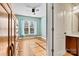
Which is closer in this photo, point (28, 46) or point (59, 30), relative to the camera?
point (28, 46)

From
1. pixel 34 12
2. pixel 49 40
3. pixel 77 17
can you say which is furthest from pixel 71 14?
pixel 34 12

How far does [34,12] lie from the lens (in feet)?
7.63

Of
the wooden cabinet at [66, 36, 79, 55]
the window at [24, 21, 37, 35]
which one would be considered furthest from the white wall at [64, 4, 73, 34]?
the window at [24, 21, 37, 35]

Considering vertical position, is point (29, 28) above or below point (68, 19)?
below

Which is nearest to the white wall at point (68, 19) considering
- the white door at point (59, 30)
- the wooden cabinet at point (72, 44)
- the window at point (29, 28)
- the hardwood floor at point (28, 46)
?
the white door at point (59, 30)

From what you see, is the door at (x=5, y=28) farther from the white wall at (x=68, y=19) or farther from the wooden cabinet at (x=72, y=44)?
the white wall at (x=68, y=19)

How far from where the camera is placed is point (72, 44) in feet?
9.85

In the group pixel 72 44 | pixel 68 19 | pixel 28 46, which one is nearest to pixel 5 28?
pixel 28 46

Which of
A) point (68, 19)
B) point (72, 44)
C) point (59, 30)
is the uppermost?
point (68, 19)

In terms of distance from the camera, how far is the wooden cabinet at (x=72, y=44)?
2772mm

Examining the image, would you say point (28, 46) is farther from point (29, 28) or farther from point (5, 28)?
point (5, 28)

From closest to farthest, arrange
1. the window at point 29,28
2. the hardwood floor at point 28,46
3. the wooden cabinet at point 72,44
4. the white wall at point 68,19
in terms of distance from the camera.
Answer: the hardwood floor at point 28,46 → the window at point 29,28 → the wooden cabinet at point 72,44 → the white wall at point 68,19

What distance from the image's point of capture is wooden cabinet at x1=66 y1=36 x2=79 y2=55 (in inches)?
109

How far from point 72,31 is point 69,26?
0.51 ft
